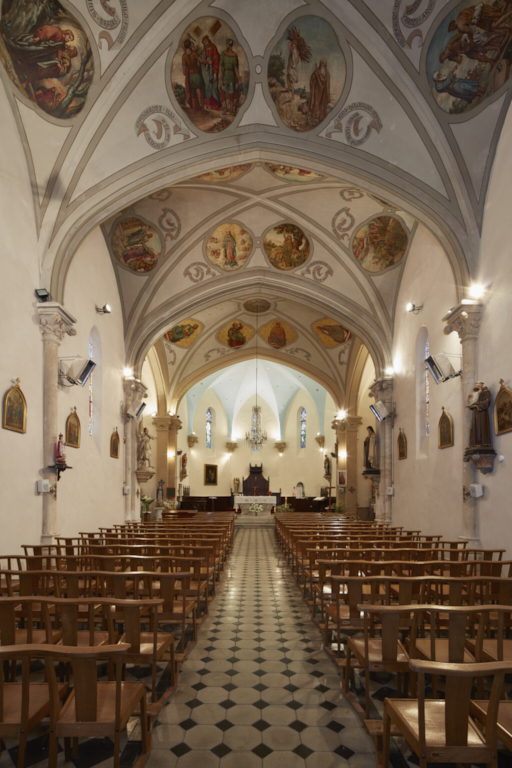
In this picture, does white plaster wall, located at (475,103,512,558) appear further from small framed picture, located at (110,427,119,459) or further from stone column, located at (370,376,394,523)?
small framed picture, located at (110,427,119,459)

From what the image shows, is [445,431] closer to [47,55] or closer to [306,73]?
[306,73]

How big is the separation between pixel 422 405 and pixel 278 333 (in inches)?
442

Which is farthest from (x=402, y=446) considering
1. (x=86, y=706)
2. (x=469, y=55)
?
(x=86, y=706)

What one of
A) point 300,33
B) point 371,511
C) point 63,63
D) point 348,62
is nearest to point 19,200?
point 63,63

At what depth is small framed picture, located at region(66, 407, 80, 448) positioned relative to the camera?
35.7 ft

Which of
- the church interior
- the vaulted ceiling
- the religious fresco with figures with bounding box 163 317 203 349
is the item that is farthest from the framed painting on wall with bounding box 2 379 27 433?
the religious fresco with figures with bounding box 163 317 203 349

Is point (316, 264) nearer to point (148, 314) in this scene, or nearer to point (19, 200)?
point (148, 314)

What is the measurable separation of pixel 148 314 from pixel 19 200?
705 centimetres

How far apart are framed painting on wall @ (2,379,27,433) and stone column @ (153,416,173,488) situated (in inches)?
574

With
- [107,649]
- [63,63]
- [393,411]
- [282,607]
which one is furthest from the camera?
[393,411]

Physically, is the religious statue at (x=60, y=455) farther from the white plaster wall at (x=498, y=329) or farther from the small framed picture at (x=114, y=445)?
the white plaster wall at (x=498, y=329)

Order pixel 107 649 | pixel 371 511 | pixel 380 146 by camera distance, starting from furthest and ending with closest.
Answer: pixel 371 511 < pixel 380 146 < pixel 107 649

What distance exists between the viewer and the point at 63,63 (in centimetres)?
882

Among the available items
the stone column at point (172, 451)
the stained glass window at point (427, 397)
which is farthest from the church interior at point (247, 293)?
the stone column at point (172, 451)
